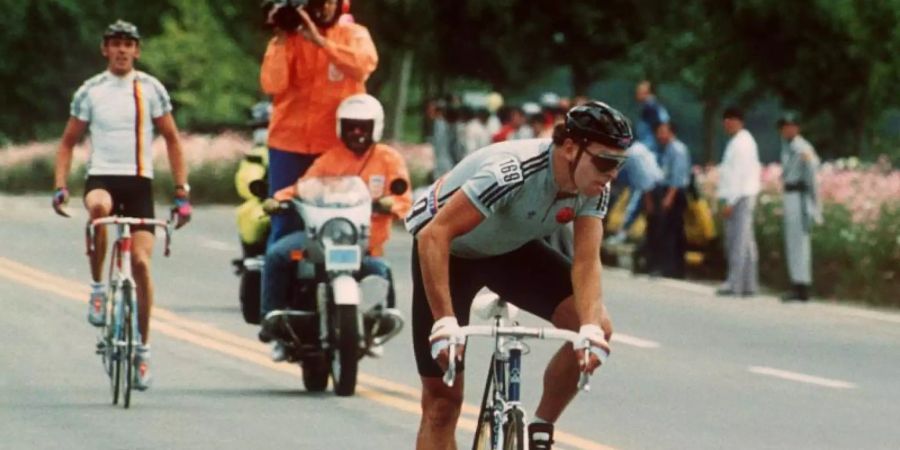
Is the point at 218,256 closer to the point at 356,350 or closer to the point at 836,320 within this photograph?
the point at 836,320

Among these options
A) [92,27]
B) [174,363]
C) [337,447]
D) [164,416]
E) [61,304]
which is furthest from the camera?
[92,27]

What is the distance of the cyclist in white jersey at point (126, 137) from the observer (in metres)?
14.6

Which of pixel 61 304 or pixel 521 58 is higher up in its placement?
pixel 521 58

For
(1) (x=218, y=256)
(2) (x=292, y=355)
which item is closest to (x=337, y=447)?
(2) (x=292, y=355)

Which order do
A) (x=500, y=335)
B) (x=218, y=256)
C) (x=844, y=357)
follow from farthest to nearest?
(x=218, y=256), (x=844, y=357), (x=500, y=335)

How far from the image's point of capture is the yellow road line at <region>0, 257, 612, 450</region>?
14141 millimetres

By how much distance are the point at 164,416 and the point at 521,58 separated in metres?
32.6

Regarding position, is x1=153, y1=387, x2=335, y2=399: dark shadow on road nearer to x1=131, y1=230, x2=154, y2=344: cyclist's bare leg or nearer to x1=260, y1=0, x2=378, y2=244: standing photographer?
x1=131, y1=230, x2=154, y2=344: cyclist's bare leg

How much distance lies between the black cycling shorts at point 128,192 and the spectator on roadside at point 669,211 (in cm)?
1333

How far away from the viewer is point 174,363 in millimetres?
16875

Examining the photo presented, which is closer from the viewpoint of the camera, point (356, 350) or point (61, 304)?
point (356, 350)

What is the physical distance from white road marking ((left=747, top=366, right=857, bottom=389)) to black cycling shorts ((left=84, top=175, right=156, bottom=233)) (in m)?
4.17

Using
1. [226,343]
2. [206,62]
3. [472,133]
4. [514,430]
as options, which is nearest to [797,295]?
[226,343]

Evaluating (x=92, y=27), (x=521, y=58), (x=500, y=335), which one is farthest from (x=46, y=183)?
(x=500, y=335)
